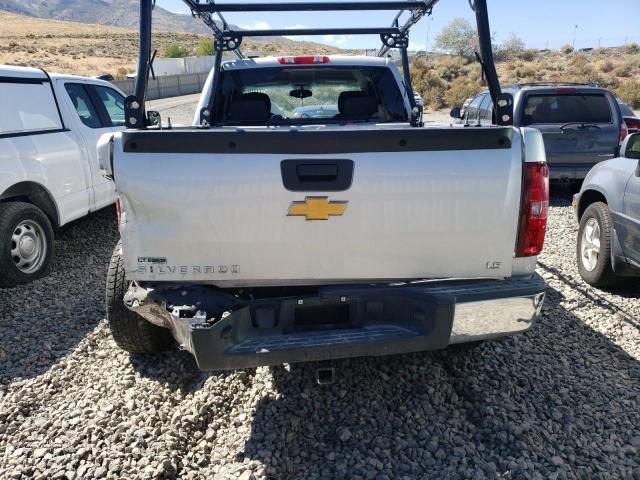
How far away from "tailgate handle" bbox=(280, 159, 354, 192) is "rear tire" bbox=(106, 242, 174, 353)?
1424mm

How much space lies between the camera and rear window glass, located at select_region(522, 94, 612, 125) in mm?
8344

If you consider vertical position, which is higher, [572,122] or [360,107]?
[360,107]

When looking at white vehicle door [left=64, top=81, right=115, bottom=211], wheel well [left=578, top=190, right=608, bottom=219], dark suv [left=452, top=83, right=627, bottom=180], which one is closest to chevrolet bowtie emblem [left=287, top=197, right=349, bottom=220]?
wheel well [left=578, top=190, right=608, bottom=219]

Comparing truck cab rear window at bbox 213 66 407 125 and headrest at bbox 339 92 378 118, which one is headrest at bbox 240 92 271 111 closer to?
truck cab rear window at bbox 213 66 407 125

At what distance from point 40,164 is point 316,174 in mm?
4050

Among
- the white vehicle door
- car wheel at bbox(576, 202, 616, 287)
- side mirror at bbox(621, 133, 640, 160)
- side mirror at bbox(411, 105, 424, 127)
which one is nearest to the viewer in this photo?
side mirror at bbox(621, 133, 640, 160)

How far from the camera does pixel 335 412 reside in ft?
10.3

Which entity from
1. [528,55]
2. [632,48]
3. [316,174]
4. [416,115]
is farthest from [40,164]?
[632,48]

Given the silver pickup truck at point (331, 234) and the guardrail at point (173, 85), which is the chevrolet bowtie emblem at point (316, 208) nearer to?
the silver pickup truck at point (331, 234)

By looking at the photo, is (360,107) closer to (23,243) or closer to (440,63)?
(23,243)

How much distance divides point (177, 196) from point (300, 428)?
1.45 metres

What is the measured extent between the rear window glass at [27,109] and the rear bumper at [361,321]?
348cm

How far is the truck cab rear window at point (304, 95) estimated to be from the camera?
467 cm

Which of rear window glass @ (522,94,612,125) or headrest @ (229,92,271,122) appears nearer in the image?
headrest @ (229,92,271,122)
